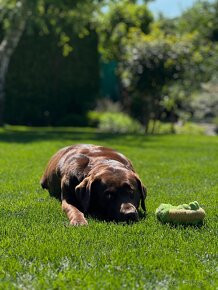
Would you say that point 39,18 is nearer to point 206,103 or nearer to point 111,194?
point 206,103

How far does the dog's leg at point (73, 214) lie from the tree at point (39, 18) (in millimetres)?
12763

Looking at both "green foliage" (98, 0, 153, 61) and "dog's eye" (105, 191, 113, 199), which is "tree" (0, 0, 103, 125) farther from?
"dog's eye" (105, 191, 113, 199)

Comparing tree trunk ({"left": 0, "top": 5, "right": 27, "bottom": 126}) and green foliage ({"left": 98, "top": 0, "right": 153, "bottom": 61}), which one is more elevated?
green foliage ({"left": 98, "top": 0, "right": 153, "bottom": 61})

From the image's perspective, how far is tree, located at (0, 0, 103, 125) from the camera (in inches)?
707

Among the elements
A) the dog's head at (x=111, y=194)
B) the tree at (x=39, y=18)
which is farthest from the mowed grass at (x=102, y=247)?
the tree at (x=39, y=18)

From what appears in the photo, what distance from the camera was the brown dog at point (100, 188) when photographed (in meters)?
5.05

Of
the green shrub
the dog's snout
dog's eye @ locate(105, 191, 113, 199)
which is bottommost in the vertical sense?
the green shrub

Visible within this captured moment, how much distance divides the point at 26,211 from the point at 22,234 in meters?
1.01

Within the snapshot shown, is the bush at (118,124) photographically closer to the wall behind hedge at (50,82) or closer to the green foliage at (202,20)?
the wall behind hedge at (50,82)

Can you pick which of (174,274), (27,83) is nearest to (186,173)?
(174,274)

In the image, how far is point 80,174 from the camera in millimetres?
5660

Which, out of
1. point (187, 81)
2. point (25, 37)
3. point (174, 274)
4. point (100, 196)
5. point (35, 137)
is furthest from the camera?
point (25, 37)

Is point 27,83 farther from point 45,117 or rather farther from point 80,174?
point 80,174

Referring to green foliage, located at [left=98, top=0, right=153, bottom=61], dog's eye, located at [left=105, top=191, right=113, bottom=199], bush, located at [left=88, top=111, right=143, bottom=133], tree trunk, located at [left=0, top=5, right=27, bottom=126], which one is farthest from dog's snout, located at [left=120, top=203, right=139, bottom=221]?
green foliage, located at [left=98, top=0, right=153, bottom=61]
